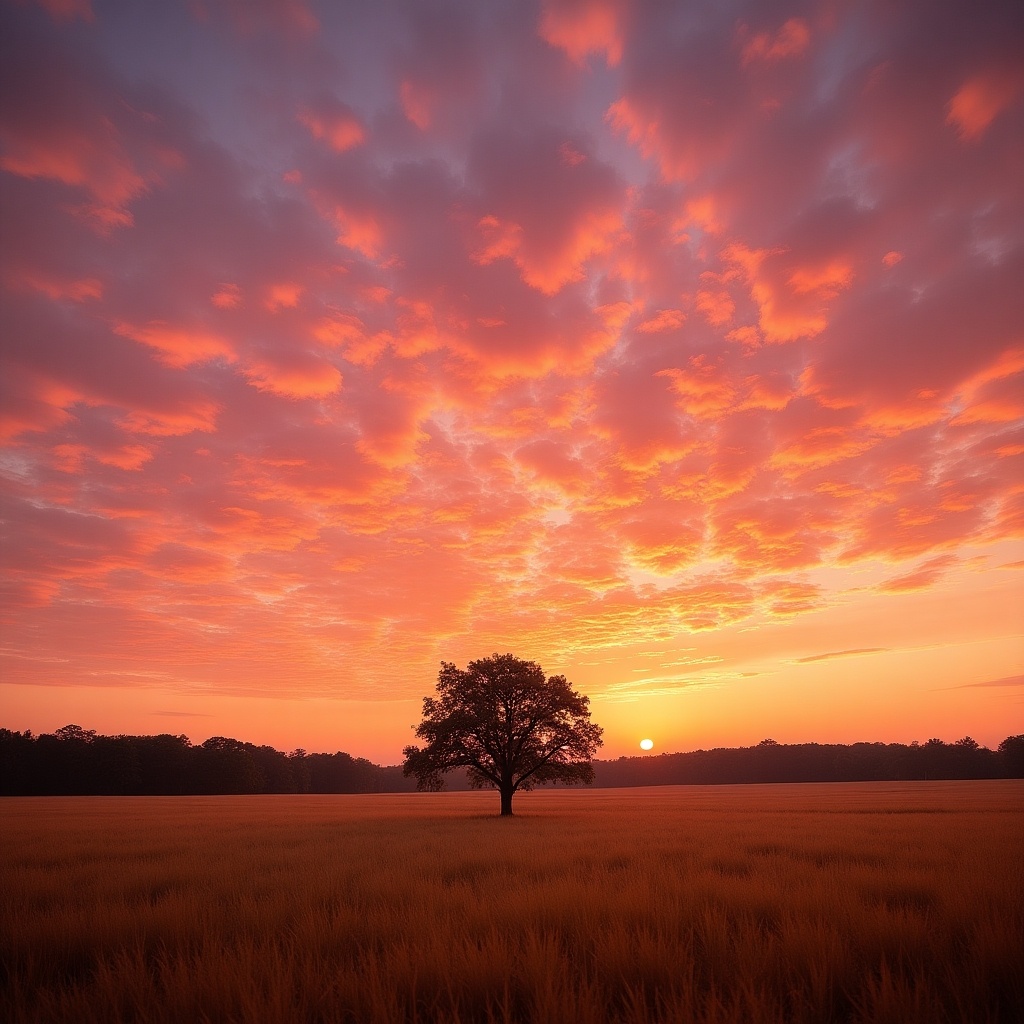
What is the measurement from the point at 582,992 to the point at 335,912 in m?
5.19

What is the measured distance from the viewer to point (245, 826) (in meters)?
27.3

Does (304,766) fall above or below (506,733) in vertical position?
below

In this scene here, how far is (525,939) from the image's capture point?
267 inches

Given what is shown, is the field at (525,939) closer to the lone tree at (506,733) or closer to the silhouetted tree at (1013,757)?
the lone tree at (506,733)

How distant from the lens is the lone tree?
118ft

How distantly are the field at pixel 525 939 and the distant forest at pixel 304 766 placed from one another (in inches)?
4465

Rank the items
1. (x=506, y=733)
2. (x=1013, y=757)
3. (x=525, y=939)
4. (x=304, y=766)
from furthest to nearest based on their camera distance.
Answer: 1. (x=304, y=766)
2. (x=1013, y=757)
3. (x=506, y=733)
4. (x=525, y=939)

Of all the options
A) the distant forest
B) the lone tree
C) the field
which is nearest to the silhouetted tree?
the distant forest

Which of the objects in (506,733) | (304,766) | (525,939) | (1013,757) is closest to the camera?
(525,939)

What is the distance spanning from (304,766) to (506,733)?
120m

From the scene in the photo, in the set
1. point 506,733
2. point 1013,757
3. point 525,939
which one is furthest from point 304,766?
point 1013,757

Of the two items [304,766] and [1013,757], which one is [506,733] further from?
[1013,757]

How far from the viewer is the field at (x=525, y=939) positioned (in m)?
4.83

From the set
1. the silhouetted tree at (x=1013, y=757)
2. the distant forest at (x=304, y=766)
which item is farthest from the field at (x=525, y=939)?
the silhouetted tree at (x=1013, y=757)
